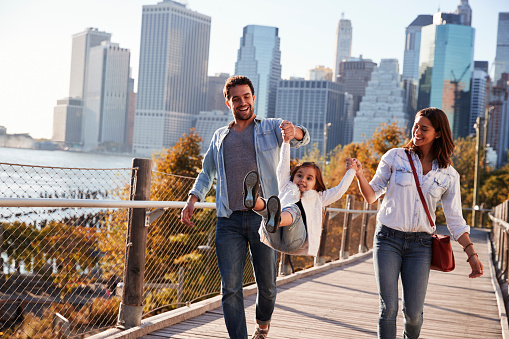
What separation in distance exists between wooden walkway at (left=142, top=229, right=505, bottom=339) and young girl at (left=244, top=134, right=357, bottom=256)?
1395 mm

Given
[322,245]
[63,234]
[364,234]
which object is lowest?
[364,234]

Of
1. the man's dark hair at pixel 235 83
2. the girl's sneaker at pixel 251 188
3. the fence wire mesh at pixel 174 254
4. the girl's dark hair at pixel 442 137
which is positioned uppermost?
the man's dark hair at pixel 235 83

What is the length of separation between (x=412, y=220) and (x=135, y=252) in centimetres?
195

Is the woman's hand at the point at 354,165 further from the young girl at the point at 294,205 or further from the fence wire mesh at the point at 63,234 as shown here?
the fence wire mesh at the point at 63,234

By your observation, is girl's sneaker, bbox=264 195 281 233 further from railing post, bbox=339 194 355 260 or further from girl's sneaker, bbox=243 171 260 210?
railing post, bbox=339 194 355 260

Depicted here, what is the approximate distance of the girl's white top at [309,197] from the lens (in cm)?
368

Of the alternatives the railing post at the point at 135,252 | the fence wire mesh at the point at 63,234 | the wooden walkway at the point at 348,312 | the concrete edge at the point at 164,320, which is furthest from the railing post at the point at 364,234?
the railing post at the point at 135,252

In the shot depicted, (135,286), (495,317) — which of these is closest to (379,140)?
(495,317)

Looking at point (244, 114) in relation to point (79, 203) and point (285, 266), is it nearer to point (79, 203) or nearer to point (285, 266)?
point (79, 203)

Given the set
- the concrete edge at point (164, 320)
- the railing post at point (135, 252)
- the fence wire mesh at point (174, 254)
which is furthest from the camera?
the fence wire mesh at point (174, 254)

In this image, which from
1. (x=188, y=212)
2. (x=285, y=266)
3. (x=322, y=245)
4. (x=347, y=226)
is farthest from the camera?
(x=347, y=226)

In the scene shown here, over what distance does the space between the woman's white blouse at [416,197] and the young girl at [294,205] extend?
0.81 feet

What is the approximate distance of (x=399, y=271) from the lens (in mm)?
3570

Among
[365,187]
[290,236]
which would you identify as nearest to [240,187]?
[290,236]
